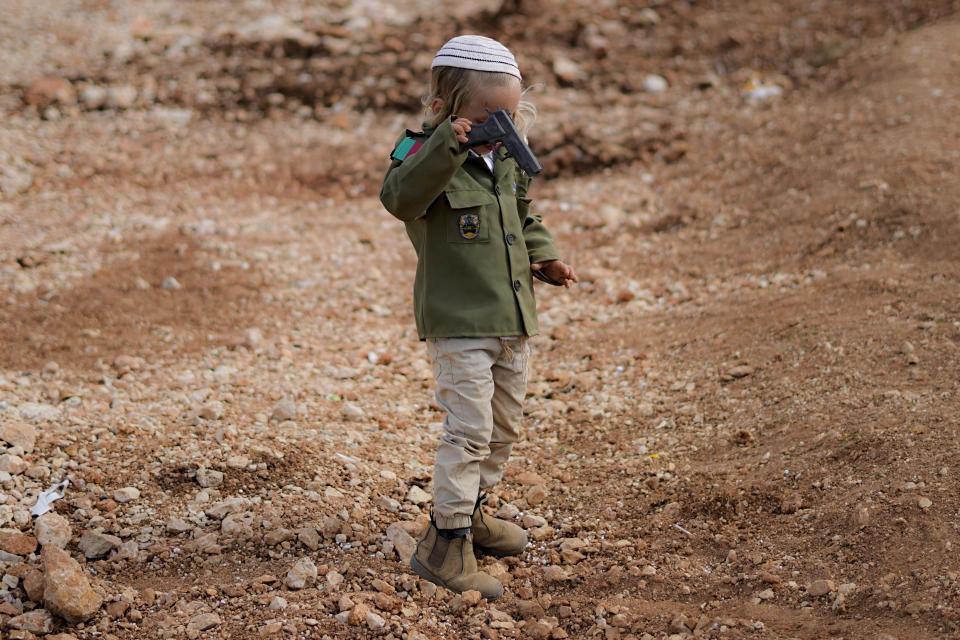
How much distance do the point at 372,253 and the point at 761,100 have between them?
14.2 ft

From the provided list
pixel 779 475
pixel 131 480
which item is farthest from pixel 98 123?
pixel 779 475

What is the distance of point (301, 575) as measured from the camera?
10.2 ft

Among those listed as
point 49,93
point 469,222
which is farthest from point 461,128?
point 49,93

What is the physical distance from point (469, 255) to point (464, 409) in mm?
521

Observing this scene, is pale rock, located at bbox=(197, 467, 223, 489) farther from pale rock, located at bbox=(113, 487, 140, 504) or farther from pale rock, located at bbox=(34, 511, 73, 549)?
pale rock, located at bbox=(34, 511, 73, 549)

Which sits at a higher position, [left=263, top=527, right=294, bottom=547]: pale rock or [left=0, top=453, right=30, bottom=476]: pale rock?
[left=0, top=453, right=30, bottom=476]: pale rock

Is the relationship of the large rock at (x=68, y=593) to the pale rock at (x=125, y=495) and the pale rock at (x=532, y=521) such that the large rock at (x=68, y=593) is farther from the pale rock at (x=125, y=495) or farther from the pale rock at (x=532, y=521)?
the pale rock at (x=532, y=521)

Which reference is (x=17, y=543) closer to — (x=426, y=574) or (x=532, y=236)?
(x=426, y=574)

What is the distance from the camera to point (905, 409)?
144 inches

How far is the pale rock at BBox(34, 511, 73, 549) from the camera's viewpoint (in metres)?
3.26

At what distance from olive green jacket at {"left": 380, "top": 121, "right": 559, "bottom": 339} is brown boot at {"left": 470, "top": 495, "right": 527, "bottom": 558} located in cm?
77

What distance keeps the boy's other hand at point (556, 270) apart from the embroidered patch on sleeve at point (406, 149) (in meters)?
0.62

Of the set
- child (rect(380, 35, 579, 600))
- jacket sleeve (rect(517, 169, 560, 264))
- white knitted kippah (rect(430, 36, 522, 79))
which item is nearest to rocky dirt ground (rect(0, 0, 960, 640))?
child (rect(380, 35, 579, 600))

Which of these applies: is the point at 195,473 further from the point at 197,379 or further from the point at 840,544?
the point at 840,544
